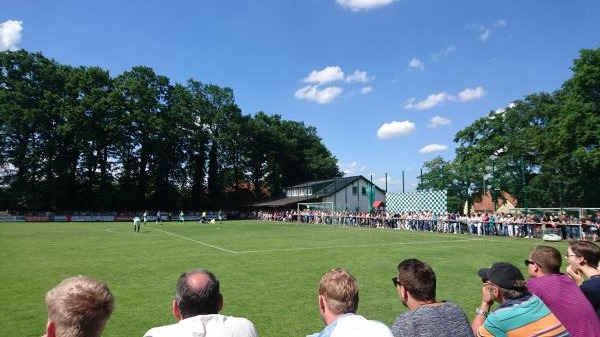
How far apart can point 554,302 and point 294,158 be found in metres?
71.2

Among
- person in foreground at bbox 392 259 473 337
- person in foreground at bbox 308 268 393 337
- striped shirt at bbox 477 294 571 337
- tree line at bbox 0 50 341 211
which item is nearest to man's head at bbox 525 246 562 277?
striped shirt at bbox 477 294 571 337

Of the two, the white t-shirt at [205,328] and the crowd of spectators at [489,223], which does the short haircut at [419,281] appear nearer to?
the white t-shirt at [205,328]

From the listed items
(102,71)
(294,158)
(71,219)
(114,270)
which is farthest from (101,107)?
(114,270)

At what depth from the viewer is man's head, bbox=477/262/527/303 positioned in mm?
3107

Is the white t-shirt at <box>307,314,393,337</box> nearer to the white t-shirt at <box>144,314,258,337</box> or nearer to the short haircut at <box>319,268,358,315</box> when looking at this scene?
the short haircut at <box>319,268,358,315</box>

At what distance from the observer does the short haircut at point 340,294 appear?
275 centimetres

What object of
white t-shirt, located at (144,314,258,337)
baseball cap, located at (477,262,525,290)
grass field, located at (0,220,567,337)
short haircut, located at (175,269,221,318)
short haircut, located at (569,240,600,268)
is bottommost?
grass field, located at (0,220,567,337)

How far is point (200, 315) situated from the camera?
280cm

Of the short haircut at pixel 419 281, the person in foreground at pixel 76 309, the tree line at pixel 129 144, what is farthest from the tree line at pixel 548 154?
the tree line at pixel 129 144

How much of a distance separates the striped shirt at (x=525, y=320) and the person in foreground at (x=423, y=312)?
228mm

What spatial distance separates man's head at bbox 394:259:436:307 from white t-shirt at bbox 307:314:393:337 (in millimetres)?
665

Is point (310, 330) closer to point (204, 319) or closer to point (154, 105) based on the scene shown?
point (204, 319)

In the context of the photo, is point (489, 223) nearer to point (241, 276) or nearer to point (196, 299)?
point (241, 276)

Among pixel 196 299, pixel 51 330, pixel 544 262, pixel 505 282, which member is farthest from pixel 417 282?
pixel 51 330
